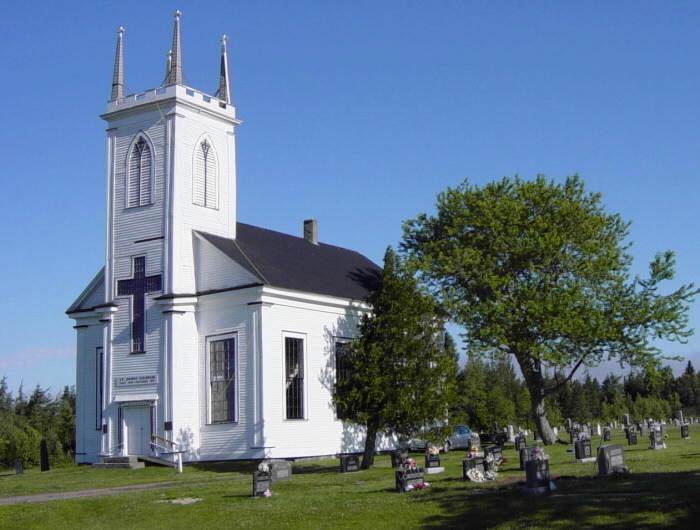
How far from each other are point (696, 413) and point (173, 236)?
88077 millimetres

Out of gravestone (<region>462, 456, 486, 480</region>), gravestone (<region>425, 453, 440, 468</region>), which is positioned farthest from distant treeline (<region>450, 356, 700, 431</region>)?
gravestone (<region>462, 456, 486, 480</region>)

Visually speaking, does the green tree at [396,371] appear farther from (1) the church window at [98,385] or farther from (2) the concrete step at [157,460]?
(1) the church window at [98,385]

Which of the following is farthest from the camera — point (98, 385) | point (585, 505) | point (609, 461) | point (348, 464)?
point (98, 385)

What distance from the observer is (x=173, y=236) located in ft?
131

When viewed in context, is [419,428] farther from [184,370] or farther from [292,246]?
[292,246]

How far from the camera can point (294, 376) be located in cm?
4000

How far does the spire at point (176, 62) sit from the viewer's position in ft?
136

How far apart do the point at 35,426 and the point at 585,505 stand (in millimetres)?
52646

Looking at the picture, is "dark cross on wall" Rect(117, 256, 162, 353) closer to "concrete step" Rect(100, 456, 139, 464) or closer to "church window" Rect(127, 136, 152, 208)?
"church window" Rect(127, 136, 152, 208)

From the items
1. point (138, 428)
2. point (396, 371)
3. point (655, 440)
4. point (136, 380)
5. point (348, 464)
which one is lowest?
point (348, 464)

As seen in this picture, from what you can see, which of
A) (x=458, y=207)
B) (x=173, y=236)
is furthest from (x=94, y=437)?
(x=458, y=207)

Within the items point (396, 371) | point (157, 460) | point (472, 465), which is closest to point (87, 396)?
point (157, 460)

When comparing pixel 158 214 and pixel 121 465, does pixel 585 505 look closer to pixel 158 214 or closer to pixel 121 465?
pixel 121 465

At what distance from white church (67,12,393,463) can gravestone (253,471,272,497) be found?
41.4ft
